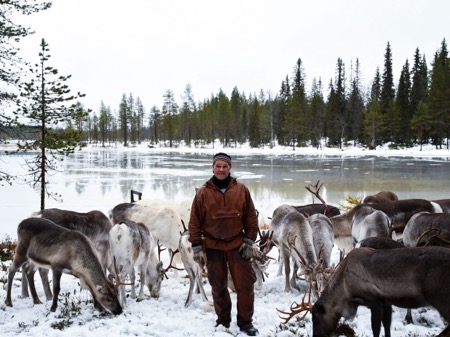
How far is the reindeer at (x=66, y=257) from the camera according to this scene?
5805mm

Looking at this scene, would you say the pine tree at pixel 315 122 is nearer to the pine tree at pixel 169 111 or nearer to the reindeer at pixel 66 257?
the pine tree at pixel 169 111

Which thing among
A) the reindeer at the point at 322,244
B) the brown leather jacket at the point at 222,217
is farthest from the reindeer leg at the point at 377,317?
the brown leather jacket at the point at 222,217

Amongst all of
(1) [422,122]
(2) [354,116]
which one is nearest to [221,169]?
(1) [422,122]

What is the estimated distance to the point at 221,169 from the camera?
539 centimetres

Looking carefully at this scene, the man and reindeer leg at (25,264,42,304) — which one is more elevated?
the man

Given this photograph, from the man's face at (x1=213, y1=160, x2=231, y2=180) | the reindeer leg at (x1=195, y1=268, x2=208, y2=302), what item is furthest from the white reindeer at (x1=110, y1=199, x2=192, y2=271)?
the man's face at (x1=213, y1=160, x2=231, y2=180)

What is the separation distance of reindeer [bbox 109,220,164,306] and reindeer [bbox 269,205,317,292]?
86.5 inches

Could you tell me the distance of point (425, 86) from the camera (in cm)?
6391

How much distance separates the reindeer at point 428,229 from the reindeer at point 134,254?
430cm

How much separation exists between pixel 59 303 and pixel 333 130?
62891 mm

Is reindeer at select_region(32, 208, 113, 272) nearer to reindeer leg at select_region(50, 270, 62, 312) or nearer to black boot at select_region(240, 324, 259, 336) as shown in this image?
reindeer leg at select_region(50, 270, 62, 312)

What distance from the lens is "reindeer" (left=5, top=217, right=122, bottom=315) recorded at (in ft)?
19.0

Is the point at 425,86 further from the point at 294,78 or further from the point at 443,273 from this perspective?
the point at 443,273

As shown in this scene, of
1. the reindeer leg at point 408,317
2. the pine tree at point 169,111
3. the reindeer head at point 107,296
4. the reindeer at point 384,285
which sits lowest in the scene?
the reindeer leg at point 408,317
